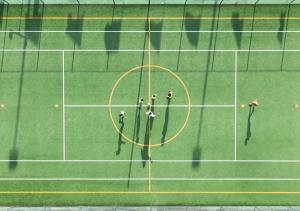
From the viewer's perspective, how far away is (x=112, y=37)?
20.3 meters

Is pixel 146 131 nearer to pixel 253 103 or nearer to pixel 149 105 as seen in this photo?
pixel 149 105

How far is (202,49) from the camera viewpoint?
20250 mm

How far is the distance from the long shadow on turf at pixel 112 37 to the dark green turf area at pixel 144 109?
5 cm

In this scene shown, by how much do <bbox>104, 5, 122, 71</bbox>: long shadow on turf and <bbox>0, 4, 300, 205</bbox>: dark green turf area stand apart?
5 cm

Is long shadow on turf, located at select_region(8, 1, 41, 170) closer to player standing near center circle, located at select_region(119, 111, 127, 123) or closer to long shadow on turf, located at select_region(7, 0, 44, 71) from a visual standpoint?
long shadow on turf, located at select_region(7, 0, 44, 71)

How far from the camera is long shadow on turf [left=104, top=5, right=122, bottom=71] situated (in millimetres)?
20266

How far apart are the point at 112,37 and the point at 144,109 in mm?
3745

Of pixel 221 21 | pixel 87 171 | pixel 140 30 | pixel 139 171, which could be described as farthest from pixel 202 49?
pixel 87 171

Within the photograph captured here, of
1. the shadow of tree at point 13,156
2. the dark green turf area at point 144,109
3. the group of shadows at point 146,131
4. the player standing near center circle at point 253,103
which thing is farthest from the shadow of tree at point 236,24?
the shadow of tree at point 13,156

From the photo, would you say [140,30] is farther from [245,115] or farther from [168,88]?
[245,115]

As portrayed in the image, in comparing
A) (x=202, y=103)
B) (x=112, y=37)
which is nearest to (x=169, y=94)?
(x=202, y=103)

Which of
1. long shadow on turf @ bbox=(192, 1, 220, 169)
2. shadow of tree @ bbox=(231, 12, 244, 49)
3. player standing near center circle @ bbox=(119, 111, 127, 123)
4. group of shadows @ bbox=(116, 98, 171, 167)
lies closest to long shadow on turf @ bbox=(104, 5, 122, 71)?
player standing near center circle @ bbox=(119, 111, 127, 123)

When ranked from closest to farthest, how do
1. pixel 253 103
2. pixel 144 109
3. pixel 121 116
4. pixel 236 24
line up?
1. pixel 253 103
2. pixel 121 116
3. pixel 144 109
4. pixel 236 24

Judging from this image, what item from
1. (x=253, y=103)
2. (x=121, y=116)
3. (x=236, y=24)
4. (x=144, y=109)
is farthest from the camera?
(x=236, y=24)
